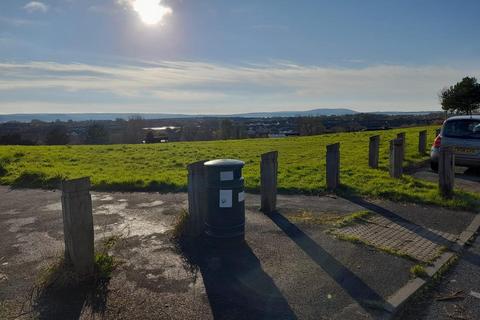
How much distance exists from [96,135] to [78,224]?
5537cm

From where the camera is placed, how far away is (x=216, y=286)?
14.1 ft

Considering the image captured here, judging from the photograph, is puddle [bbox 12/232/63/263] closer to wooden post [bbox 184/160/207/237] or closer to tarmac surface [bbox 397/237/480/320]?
wooden post [bbox 184/160/207/237]

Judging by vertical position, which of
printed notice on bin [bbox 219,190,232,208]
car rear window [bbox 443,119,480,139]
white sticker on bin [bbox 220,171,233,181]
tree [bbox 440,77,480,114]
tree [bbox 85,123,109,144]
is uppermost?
tree [bbox 440,77,480,114]

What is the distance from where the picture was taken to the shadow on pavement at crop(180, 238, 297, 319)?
12.4ft

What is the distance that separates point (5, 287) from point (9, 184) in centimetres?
771

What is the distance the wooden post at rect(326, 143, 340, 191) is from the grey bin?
148 inches

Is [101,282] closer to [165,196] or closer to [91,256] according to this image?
[91,256]

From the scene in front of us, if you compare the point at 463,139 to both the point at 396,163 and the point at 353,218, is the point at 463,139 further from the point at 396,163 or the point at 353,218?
the point at 353,218

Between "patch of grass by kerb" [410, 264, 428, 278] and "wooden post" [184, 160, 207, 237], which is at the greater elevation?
"wooden post" [184, 160, 207, 237]

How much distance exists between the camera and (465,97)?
46469 mm

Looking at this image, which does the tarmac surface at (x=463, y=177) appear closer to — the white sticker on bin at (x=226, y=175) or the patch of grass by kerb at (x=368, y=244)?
the patch of grass by kerb at (x=368, y=244)

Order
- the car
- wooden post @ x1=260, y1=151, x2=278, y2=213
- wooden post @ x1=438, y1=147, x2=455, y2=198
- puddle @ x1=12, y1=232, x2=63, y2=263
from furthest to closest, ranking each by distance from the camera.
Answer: the car
wooden post @ x1=438, y1=147, x2=455, y2=198
wooden post @ x1=260, y1=151, x2=278, y2=213
puddle @ x1=12, y1=232, x2=63, y2=263

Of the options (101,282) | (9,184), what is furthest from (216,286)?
(9,184)

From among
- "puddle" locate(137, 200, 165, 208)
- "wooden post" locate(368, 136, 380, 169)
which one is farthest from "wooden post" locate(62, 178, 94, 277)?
"wooden post" locate(368, 136, 380, 169)
